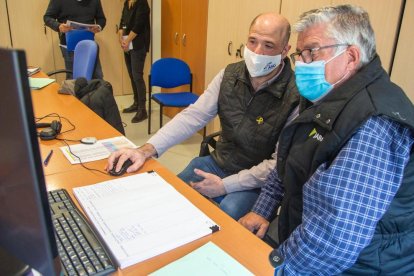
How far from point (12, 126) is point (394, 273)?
3.55ft

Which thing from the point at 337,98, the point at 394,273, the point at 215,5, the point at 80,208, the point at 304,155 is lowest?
the point at 394,273

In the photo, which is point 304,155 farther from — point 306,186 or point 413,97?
point 413,97

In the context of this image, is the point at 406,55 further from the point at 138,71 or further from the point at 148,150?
the point at 138,71

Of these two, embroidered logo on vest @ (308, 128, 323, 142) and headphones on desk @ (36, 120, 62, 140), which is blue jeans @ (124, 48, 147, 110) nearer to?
headphones on desk @ (36, 120, 62, 140)

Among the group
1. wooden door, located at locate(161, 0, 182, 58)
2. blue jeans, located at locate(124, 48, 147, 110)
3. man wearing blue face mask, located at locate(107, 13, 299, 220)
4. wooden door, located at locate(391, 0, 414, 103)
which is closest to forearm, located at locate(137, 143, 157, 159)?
man wearing blue face mask, located at locate(107, 13, 299, 220)

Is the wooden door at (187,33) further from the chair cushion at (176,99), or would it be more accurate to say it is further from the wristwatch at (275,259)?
the wristwatch at (275,259)

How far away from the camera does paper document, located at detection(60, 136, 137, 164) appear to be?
1.38m

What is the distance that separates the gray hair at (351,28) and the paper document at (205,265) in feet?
2.40

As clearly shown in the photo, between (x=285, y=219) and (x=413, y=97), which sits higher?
(x=413, y=97)

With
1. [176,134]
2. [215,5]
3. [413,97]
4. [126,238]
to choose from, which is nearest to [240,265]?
[126,238]

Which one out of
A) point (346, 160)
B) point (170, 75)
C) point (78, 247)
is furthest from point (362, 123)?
point (170, 75)

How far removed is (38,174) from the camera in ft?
1.43

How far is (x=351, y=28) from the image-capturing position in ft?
3.53

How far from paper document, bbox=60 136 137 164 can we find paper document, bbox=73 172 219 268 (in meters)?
0.24
